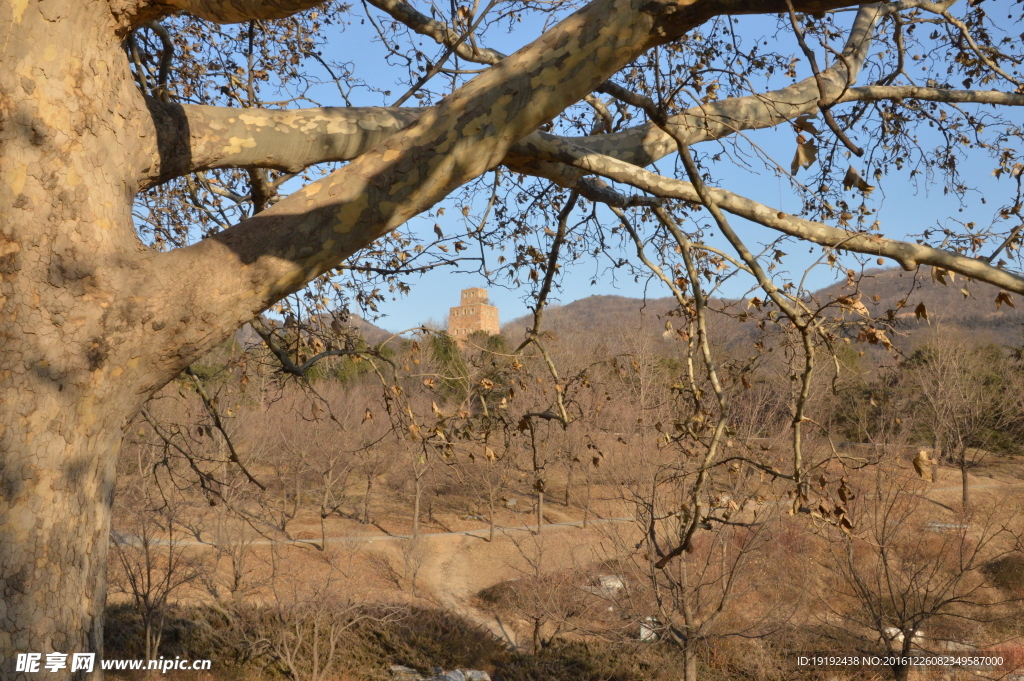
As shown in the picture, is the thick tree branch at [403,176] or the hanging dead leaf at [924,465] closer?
the thick tree branch at [403,176]

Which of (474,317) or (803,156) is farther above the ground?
(474,317)

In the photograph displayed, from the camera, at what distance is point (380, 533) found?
856 inches

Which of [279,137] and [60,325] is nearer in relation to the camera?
[60,325]

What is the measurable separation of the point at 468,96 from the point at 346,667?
42.5 ft

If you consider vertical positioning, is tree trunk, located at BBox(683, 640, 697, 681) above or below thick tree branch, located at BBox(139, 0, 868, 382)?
below

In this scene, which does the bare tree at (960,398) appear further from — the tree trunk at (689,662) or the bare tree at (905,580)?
the tree trunk at (689,662)

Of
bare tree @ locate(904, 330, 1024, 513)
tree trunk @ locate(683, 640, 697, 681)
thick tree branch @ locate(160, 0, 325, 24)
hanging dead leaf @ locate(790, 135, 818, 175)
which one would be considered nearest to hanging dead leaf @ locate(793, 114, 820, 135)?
hanging dead leaf @ locate(790, 135, 818, 175)

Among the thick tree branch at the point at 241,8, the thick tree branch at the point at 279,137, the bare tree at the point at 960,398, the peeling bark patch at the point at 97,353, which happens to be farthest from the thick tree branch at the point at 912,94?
the bare tree at the point at 960,398

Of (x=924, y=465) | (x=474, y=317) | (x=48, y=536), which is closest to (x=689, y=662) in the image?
(x=924, y=465)

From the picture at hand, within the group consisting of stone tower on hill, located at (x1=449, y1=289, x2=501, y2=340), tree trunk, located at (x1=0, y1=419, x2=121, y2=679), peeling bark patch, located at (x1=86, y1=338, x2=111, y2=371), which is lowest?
tree trunk, located at (x1=0, y1=419, x2=121, y2=679)

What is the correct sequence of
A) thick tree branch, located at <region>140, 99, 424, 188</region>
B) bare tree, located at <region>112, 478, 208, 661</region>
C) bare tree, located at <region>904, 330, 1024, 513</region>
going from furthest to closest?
bare tree, located at <region>904, 330, 1024, 513</region>
bare tree, located at <region>112, 478, 208, 661</region>
thick tree branch, located at <region>140, 99, 424, 188</region>

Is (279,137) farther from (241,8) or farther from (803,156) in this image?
(803,156)

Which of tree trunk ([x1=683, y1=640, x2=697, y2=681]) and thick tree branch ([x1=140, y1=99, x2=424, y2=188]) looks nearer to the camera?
thick tree branch ([x1=140, y1=99, x2=424, y2=188])

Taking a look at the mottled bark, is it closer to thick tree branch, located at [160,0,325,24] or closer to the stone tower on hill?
thick tree branch, located at [160,0,325,24]
